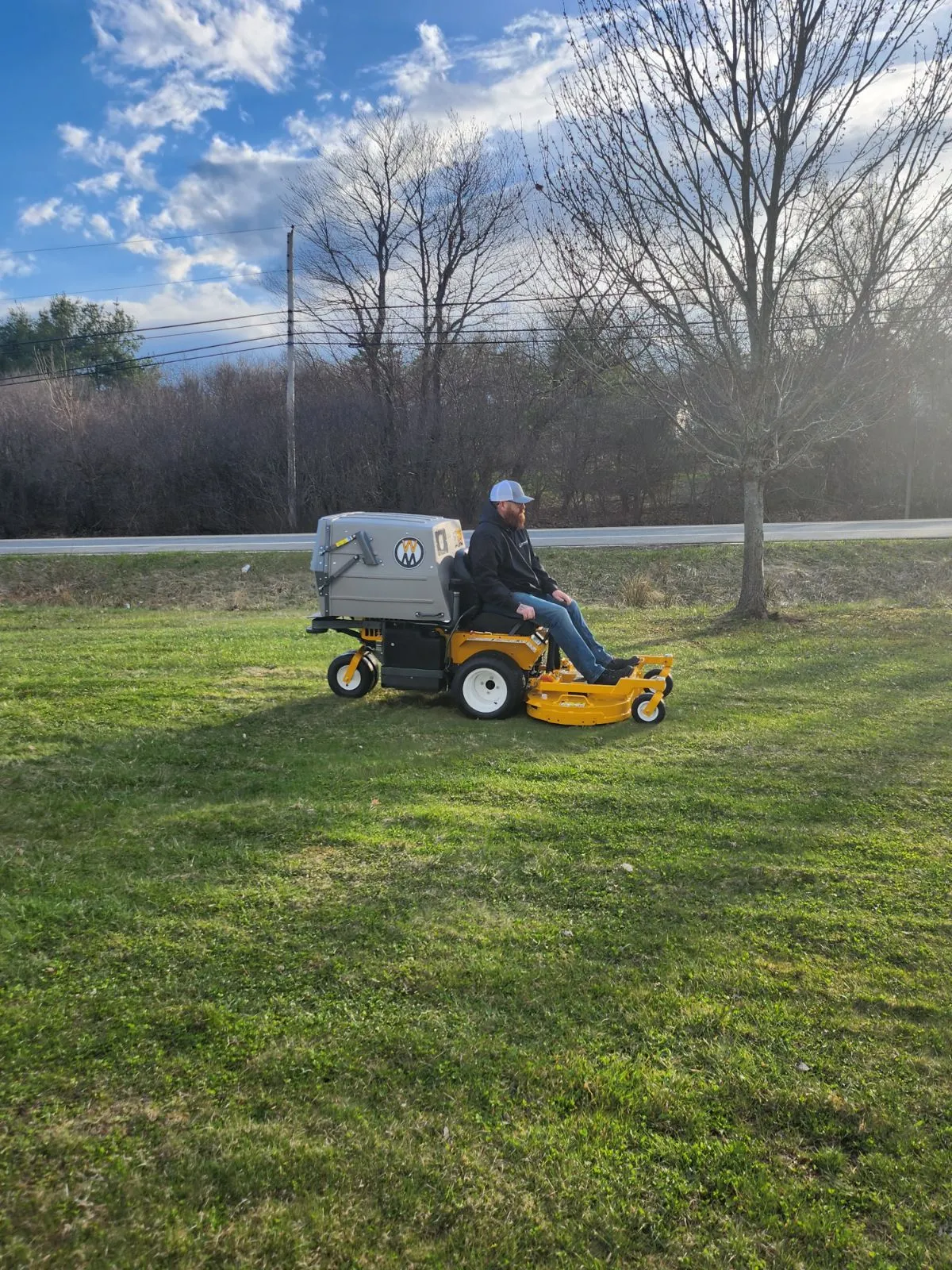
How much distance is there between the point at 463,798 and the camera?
486cm

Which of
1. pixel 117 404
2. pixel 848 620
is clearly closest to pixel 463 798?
pixel 848 620

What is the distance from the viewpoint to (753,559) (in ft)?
36.2

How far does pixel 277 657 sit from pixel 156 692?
5.59ft

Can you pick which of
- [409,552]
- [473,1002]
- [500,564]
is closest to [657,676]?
[500,564]

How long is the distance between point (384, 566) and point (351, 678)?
3.41ft

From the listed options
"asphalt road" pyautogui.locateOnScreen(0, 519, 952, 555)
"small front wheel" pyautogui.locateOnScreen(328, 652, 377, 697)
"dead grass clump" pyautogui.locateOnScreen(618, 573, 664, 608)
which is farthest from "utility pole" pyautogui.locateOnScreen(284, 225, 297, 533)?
"small front wheel" pyautogui.locateOnScreen(328, 652, 377, 697)

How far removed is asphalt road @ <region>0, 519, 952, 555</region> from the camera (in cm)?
1852

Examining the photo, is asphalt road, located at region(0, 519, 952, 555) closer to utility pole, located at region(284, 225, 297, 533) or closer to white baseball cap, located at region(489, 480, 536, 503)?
utility pole, located at region(284, 225, 297, 533)

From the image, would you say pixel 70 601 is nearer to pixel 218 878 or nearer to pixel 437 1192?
pixel 218 878

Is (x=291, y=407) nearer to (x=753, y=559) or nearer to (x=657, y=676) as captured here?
(x=753, y=559)

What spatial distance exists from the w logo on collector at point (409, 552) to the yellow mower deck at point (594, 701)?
126 centimetres

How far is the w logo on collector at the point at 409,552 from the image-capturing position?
634 cm

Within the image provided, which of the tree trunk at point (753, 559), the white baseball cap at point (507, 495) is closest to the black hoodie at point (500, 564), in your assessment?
the white baseball cap at point (507, 495)

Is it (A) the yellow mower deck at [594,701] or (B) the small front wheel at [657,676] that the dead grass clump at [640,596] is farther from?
(A) the yellow mower deck at [594,701]
